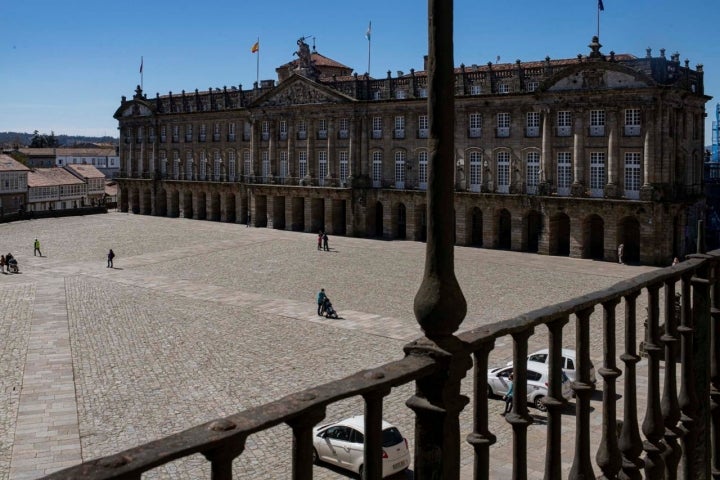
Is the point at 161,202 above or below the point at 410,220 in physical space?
above

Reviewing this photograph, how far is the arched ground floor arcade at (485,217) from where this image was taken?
42.2 m

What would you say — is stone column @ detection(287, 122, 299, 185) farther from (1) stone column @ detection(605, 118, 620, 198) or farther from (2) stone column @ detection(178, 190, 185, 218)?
(1) stone column @ detection(605, 118, 620, 198)

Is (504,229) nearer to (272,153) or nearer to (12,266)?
(272,153)

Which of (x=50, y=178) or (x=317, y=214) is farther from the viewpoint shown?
(x=50, y=178)

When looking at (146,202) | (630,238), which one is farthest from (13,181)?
(630,238)

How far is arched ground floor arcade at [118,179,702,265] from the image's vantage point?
4222cm

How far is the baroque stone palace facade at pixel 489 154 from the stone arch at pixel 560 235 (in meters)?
0.07

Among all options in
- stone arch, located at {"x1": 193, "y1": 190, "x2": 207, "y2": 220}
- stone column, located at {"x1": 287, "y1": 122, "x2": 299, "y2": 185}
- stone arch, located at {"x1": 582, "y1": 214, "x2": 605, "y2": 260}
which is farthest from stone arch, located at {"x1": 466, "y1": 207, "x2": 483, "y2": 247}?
stone arch, located at {"x1": 193, "y1": 190, "x2": 207, "y2": 220}

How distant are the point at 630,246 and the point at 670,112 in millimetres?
8068

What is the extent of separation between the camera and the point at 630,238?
44281mm

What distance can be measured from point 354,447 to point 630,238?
35.5 m

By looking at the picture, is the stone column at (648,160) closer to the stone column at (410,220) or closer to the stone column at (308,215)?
the stone column at (410,220)

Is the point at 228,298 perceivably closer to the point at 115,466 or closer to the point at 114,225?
the point at 115,466

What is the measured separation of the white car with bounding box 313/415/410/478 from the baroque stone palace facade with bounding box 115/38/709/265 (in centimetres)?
3260
